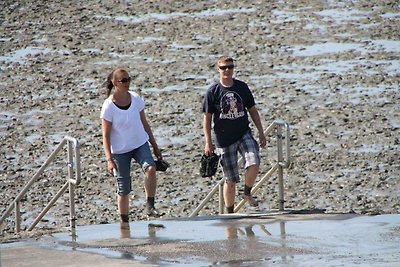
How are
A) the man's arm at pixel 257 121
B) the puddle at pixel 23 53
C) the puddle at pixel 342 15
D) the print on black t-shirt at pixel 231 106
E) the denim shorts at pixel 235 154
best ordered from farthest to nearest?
the puddle at pixel 342 15 < the puddle at pixel 23 53 < the man's arm at pixel 257 121 < the denim shorts at pixel 235 154 < the print on black t-shirt at pixel 231 106

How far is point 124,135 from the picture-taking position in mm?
12617

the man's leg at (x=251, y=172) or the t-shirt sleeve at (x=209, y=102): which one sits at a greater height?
the t-shirt sleeve at (x=209, y=102)

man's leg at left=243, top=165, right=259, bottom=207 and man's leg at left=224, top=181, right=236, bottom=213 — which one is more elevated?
man's leg at left=243, top=165, right=259, bottom=207

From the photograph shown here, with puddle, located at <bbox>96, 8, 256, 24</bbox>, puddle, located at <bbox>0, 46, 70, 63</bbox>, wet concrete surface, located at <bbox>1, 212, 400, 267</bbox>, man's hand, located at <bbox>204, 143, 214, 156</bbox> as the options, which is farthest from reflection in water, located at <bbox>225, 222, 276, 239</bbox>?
puddle, located at <bbox>96, 8, 256, 24</bbox>

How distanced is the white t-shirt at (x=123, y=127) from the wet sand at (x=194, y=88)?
4.87 feet

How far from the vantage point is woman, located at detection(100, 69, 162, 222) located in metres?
12.6

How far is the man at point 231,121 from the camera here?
12977 mm

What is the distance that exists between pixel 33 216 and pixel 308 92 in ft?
Answer: 22.4

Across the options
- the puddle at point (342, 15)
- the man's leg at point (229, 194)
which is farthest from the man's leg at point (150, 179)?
the puddle at point (342, 15)

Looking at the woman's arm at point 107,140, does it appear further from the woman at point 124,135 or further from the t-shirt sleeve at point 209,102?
the t-shirt sleeve at point 209,102

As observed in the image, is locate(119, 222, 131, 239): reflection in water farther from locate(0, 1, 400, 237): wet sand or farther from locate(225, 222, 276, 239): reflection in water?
locate(0, 1, 400, 237): wet sand

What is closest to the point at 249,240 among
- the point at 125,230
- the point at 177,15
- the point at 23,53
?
the point at 125,230

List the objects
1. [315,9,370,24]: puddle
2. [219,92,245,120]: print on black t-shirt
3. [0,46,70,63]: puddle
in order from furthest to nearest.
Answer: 1. [315,9,370,24]: puddle
2. [0,46,70,63]: puddle
3. [219,92,245,120]: print on black t-shirt

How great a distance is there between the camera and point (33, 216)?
18.0 meters
